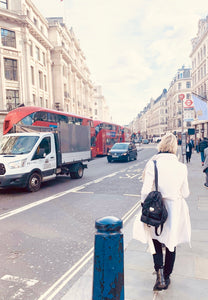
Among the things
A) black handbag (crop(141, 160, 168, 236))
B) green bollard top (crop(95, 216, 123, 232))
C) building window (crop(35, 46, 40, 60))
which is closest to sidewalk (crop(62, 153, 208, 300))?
black handbag (crop(141, 160, 168, 236))

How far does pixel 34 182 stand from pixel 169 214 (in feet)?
24.1

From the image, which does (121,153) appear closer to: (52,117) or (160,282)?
(52,117)

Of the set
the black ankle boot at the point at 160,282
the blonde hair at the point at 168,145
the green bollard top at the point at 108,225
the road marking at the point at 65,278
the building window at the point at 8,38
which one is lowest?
the road marking at the point at 65,278

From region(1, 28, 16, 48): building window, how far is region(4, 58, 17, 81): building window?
1830mm

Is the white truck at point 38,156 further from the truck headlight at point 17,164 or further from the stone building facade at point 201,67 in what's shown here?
the stone building facade at point 201,67

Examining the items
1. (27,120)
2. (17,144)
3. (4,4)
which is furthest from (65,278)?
(4,4)

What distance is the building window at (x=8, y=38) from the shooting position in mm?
29609

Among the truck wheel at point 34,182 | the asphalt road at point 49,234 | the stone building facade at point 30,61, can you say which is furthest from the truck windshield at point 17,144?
the stone building facade at point 30,61

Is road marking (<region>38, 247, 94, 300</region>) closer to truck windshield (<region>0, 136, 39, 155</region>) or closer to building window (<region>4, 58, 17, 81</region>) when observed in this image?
truck windshield (<region>0, 136, 39, 155</region>)

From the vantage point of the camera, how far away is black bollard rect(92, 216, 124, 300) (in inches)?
85.6

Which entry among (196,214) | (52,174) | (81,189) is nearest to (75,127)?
(52,174)

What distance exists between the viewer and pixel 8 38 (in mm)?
30031

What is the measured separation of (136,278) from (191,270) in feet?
2.52

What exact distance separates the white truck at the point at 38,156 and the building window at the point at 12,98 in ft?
64.1
